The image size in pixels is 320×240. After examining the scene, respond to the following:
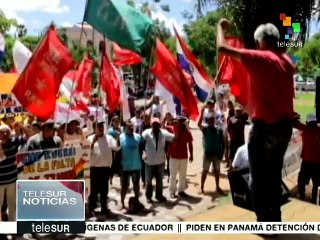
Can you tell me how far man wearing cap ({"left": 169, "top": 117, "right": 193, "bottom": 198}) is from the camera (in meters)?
7.38

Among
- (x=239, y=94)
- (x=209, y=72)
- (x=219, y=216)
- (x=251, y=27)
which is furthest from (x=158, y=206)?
(x=251, y=27)

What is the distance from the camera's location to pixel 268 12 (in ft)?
12.0

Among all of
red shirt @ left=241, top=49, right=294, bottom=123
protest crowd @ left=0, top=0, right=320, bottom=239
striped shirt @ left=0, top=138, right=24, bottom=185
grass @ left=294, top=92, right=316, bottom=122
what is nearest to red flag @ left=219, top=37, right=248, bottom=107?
protest crowd @ left=0, top=0, right=320, bottom=239

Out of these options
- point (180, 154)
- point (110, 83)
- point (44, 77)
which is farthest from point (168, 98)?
point (44, 77)

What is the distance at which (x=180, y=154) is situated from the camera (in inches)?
292

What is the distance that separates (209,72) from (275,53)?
4.53 m

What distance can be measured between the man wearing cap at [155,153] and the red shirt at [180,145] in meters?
0.18

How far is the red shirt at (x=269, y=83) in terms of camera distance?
252 centimetres

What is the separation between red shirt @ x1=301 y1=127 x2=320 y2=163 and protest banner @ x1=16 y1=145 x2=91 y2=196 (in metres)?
1.94

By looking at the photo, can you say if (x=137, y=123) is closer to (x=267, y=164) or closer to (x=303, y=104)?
(x=303, y=104)

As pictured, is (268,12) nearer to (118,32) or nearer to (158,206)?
(118,32)

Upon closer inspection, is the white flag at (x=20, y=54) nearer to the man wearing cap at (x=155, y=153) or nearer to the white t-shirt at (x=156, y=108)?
the man wearing cap at (x=155, y=153)

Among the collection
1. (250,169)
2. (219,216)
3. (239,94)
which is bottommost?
(219,216)

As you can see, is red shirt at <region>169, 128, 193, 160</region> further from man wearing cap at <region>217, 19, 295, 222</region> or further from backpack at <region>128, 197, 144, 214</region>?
man wearing cap at <region>217, 19, 295, 222</region>
